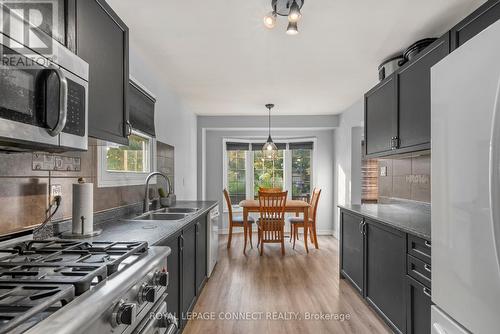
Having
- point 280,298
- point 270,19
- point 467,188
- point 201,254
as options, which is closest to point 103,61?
point 270,19

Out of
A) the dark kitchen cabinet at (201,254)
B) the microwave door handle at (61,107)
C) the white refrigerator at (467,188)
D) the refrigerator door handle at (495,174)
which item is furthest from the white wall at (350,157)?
the microwave door handle at (61,107)

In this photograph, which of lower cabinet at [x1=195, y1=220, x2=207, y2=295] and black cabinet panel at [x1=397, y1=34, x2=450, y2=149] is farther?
lower cabinet at [x1=195, y1=220, x2=207, y2=295]

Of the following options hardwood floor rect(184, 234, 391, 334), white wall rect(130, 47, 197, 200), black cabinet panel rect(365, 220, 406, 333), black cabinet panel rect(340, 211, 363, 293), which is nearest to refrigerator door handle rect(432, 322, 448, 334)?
black cabinet panel rect(365, 220, 406, 333)

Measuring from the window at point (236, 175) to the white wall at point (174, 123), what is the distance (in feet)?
3.10

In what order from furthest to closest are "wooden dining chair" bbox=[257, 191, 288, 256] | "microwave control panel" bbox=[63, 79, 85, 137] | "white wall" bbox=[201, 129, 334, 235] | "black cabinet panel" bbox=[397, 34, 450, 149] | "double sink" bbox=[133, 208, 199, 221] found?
1. "white wall" bbox=[201, 129, 334, 235]
2. "wooden dining chair" bbox=[257, 191, 288, 256]
3. "double sink" bbox=[133, 208, 199, 221]
4. "black cabinet panel" bbox=[397, 34, 450, 149]
5. "microwave control panel" bbox=[63, 79, 85, 137]

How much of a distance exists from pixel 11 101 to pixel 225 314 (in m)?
2.37

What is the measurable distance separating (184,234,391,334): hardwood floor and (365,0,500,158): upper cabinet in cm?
149

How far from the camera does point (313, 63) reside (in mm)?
3131

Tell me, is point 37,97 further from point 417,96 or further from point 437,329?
point 417,96

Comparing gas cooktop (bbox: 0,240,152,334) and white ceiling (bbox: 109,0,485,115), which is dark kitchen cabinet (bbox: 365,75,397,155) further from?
gas cooktop (bbox: 0,240,152,334)

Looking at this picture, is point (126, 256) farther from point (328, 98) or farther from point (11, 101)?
point (328, 98)

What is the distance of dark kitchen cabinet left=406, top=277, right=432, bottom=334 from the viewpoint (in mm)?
1745

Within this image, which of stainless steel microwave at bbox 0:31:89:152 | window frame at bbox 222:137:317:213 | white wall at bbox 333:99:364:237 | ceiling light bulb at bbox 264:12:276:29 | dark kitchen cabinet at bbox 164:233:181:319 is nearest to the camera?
stainless steel microwave at bbox 0:31:89:152

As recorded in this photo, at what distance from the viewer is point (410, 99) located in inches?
98.7
